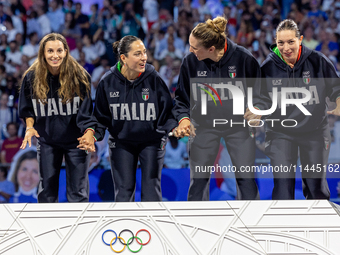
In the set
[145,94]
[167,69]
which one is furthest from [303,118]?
[167,69]

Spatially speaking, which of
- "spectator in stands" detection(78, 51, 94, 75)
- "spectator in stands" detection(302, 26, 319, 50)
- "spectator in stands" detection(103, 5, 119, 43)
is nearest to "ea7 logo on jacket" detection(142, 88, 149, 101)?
"spectator in stands" detection(78, 51, 94, 75)

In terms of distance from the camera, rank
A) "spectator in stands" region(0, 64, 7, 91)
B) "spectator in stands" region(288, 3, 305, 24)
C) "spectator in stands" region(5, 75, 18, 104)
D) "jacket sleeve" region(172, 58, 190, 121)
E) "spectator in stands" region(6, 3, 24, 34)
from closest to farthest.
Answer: "jacket sleeve" region(172, 58, 190, 121)
"spectator in stands" region(5, 75, 18, 104)
"spectator in stands" region(0, 64, 7, 91)
"spectator in stands" region(6, 3, 24, 34)
"spectator in stands" region(288, 3, 305, 24)

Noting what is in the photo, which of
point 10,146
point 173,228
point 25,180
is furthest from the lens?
point 10,146

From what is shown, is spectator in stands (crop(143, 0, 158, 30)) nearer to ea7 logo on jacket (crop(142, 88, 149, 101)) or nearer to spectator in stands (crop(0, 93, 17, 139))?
spectator in stands (crop(0, 93, 17, 139))

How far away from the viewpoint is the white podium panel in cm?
203

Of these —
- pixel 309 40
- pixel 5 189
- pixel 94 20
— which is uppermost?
pixel 94 20

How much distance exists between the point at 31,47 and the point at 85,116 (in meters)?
2.29

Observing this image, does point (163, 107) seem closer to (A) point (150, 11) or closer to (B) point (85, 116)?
(B) point (85, 116)

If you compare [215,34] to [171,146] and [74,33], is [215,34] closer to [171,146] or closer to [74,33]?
[171,146]

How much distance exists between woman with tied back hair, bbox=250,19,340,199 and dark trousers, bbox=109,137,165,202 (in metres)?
0.86

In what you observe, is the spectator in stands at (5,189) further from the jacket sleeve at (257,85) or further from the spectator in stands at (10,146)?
the jacket sleeve at (257,85)

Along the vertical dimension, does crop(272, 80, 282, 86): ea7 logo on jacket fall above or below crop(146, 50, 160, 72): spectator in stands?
below

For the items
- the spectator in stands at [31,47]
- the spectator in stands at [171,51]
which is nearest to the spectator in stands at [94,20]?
the spectator in stands at [31,47]

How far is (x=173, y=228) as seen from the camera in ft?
6.91
